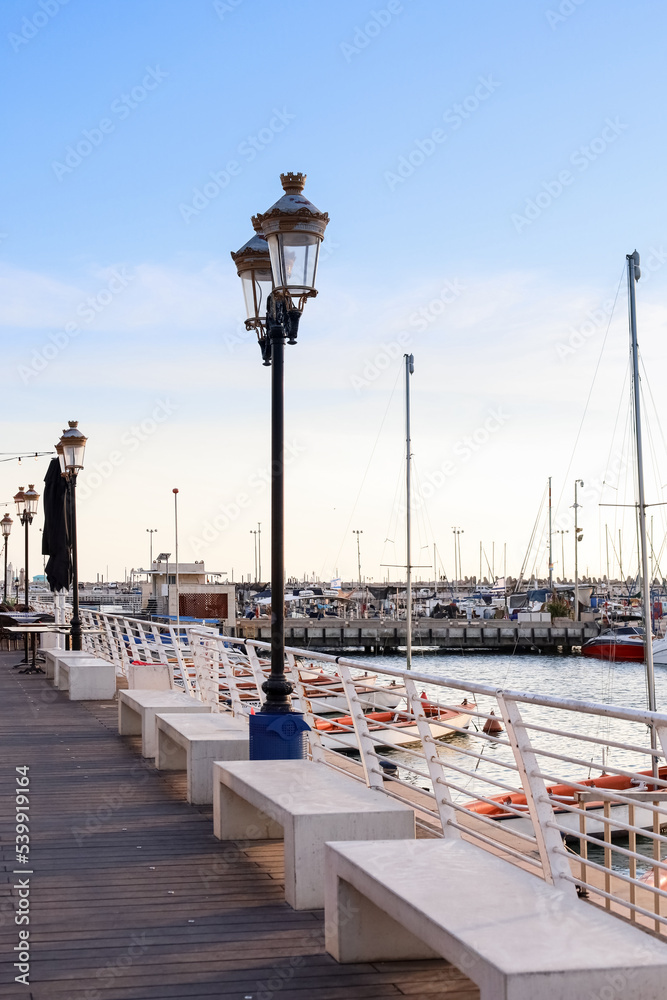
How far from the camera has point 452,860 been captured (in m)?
4.07

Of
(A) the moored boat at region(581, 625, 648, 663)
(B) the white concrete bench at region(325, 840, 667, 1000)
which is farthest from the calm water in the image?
(B) the white concrete bench at region(325, 840, 667, 1000)

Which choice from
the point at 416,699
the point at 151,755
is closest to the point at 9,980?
the point at 416,699

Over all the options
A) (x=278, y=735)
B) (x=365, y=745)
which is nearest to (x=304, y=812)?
(x=365, y=745)

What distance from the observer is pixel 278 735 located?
7016mm

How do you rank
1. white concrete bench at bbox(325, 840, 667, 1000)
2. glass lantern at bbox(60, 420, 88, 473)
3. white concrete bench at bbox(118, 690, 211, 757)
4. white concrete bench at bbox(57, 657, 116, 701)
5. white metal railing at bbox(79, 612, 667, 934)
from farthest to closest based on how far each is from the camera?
1. glass lantern at bbox(60, 420, 88, 473)
2. white concrete bench at bbox(57, 657, 116, 701)
3. white concrete bench at bbox(118, 690, 211, 757)
4. white metal railing at bbox(79, 612, 667, 934)
5. white concrete bench at bbox(325, 840, 667, 1000)

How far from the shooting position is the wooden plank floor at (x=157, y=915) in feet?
12.8

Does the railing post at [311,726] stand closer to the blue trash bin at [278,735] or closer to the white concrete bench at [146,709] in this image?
the blue trash bin at [278,735]

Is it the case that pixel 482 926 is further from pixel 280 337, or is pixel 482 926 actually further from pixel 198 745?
pixel 280 337

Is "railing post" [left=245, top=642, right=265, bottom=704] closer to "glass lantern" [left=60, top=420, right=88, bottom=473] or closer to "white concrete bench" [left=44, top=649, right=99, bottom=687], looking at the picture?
"white concrete bench" [left=44, top=649, right=99, bottom=687]

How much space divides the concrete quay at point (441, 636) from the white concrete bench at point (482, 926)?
60040mm

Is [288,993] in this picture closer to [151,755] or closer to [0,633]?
[151,755]

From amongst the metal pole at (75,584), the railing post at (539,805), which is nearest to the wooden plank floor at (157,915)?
the railing post at (539,805)

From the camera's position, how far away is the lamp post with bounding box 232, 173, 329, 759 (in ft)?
23.1

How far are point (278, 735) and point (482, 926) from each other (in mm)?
3877
